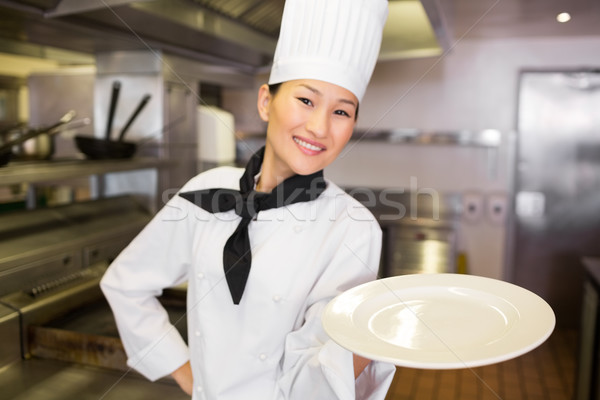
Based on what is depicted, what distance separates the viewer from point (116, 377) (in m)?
1.28

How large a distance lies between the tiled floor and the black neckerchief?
1799mm

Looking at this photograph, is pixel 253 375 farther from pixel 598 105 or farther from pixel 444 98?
pixel 598 105

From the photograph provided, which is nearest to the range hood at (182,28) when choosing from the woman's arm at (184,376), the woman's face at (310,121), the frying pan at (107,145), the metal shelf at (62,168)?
the frying pan at (107,145)

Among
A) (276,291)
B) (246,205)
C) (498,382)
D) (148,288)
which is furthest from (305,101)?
(498,382)

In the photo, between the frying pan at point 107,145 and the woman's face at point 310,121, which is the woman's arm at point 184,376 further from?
the frying pan at point 107,145

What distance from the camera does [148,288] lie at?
1128mm

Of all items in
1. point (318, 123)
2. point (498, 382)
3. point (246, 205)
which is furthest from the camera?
point (498, 382)

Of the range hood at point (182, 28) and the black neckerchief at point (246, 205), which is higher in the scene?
the range hood at point (182, 28)

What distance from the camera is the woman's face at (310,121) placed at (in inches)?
35.1

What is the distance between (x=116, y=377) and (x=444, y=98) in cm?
288

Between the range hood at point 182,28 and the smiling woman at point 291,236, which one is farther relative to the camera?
the range hood at point 182,28

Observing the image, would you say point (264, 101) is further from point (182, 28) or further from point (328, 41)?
point (182, 28)

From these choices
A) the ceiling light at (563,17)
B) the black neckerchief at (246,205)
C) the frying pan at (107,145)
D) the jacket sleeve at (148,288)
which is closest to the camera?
the black neckerchief at (246,205)

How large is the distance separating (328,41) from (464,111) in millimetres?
2839
